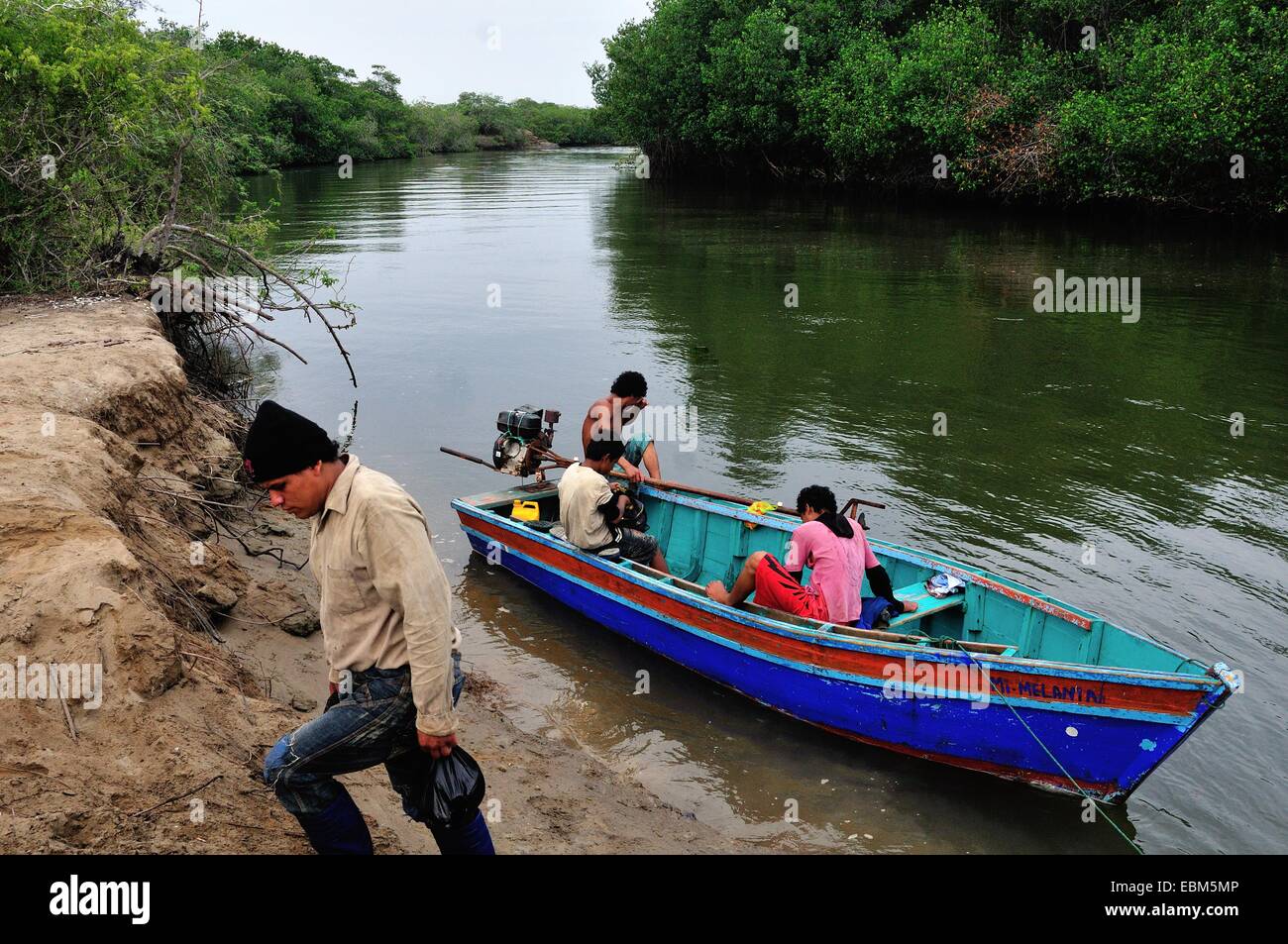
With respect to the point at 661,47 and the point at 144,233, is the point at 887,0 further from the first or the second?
the point at 144,233

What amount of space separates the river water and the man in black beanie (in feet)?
9.64

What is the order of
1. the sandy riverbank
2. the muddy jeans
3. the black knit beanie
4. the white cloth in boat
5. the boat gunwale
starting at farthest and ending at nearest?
the white cloth in boat → the boat gunwale → the sandy riverbank → the muddy jeans → the black knit beanie

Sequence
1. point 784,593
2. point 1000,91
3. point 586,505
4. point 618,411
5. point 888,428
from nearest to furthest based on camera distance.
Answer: point 784,593, point 586,505, point 618,411, point 888,428, point 1000,91

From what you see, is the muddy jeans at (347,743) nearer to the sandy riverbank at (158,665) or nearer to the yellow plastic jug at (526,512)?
the sandy riverbank at (158,665)

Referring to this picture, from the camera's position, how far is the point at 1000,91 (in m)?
27.0

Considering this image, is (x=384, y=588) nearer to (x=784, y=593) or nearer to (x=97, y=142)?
(x=784, y=593)

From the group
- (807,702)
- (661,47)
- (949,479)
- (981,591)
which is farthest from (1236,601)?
(661,47)

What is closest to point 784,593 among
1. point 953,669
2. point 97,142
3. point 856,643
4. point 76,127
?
point 856,643

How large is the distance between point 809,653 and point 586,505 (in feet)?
7.57

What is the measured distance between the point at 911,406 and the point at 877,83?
2088 cm

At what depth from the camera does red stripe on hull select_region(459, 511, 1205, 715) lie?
5.32 m

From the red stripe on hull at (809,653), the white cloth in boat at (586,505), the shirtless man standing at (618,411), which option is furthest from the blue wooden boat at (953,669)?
the shirtless man standing at (618,411)

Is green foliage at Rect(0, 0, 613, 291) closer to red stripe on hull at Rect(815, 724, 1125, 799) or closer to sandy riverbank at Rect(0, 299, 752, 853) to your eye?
sandy riverbank at Rect(0, 299, 752, 853)

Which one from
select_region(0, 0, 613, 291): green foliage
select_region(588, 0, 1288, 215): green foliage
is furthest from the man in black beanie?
select_region(588, 0, 1288, 215): green foliage
